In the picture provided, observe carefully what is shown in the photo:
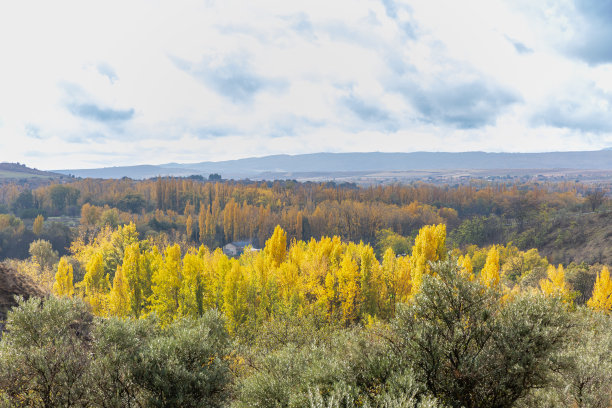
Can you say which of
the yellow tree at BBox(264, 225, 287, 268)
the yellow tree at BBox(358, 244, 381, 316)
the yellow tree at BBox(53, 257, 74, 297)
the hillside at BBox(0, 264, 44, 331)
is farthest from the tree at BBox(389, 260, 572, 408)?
the yellow tree at BBox(53, 257, 74, 297)

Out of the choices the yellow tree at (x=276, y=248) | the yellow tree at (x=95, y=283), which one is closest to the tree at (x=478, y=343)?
the yellow tree at (x=276, y=248)

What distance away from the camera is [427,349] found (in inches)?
668

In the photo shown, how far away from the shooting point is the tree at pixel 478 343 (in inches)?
640

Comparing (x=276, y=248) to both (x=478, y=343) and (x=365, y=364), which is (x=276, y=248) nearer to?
(x=365, y=364)

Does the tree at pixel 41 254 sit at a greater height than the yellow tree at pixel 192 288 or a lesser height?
lesser

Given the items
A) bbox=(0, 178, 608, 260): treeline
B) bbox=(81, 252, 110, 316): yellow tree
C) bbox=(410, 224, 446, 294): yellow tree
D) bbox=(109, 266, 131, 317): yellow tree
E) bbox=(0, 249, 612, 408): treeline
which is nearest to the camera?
bbox=(0, 249, 612, 408): treeline

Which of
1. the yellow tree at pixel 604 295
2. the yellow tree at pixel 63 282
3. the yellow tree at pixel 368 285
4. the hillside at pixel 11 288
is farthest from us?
the yellow tree at pixel 63 282

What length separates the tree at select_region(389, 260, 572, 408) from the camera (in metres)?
16.3

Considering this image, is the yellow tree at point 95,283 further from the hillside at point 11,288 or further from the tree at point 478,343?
the tree at point 478,343

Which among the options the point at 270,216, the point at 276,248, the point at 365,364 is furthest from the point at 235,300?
the point at 270,216

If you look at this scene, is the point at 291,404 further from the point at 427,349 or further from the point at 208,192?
the point at 208,192

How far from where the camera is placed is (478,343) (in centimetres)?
1689

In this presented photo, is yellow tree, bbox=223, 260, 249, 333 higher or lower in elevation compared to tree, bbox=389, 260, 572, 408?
lower

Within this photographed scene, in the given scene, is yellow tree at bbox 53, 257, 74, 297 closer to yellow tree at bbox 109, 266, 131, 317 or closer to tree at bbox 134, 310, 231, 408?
yellow tree at bbox 109, 266, 131, 317
